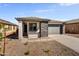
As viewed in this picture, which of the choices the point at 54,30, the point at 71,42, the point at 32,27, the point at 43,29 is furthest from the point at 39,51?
the point at 54,30

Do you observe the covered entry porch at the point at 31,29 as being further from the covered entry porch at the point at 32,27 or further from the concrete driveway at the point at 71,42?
the concrete driveway at the point at 71,42

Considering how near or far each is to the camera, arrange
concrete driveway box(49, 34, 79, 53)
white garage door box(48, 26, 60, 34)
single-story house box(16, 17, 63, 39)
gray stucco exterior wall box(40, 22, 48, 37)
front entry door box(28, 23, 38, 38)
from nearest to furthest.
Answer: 1. concrete driveway box(49, 34, 79, 53)
2. single-story house box(16, 17, 63, 39)
3. front entry door box(28, 23, 38, 38)
4. gray stucco exterior wall box(40, 22, 48, 37)
5. white garage door box(48, 26, 60, 34)

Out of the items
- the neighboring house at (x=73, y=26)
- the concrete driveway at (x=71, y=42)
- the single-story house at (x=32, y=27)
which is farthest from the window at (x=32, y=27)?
the neighboring house at (x=73, y=26)

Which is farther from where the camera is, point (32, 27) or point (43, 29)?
point (43, 29)

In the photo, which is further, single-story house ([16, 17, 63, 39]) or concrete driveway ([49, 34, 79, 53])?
single-story house ([16, 17, 63, 39])

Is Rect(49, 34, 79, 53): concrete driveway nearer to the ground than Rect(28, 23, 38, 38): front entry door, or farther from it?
nearer to the ground

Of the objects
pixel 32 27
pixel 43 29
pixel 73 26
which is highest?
pixel 73 26

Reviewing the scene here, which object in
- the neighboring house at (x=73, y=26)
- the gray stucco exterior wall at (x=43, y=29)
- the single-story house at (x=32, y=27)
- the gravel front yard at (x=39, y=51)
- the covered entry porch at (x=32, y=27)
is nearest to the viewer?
the gravel front yard at (x=39, y=51)

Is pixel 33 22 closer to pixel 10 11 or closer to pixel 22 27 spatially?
pixel 22 27

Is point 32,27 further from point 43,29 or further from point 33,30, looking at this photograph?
point 43,29

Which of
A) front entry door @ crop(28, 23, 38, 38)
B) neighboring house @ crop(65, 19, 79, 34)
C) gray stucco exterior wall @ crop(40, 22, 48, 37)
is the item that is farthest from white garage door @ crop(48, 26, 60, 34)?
front entry door @ crop(28, 23, 38, 38)

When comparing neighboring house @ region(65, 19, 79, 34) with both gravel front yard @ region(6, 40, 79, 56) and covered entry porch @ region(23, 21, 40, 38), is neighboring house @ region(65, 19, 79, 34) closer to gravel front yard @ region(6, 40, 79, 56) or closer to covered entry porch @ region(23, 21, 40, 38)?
covered entry porch @ region(23, 21, 40, 38)

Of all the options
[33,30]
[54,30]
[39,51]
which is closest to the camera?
[39,51]

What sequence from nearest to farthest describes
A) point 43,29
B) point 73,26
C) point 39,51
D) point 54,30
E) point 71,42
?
point 39,51
point 71,42
point 43,29
point 54,30
point 73,26
